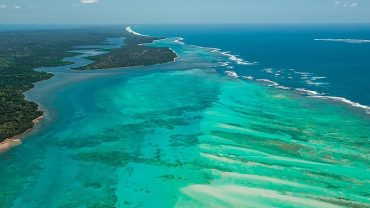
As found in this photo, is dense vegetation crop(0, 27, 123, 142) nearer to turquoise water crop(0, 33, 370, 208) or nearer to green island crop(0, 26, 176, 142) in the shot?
green island crop(0, 26, 176, 142)

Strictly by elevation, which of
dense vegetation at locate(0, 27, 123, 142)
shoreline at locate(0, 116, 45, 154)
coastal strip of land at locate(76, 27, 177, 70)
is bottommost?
shoreline at locate(0, 116, 45, 154)

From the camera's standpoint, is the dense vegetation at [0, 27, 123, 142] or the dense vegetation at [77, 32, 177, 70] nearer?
the dense vegetation at [0, 27, 123, 142]

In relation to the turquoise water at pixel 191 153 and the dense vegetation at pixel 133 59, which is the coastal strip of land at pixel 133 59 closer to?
the dense vegetation at pixel 133 59

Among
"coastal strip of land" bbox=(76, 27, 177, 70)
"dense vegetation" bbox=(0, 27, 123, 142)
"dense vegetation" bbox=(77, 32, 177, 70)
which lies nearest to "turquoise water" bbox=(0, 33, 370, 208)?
"dense vegetation" bbox=(0, 27, 123, 142)

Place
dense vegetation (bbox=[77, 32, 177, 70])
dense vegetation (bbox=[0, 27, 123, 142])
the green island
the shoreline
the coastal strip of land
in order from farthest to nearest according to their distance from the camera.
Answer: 1. dense vegetation (bbox=[77, 32, 177, 70])
2. the coastal strip of land
3. the green island
4. dense vegetation (bbox=[0, 27, 123, 142])
5. the shoreline

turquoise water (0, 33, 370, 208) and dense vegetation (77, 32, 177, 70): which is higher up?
dense vegetation (77, 32, 177, 70)

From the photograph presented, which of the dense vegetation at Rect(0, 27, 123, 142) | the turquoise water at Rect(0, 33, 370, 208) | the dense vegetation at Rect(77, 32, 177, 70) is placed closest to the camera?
the turquoise water at Rect(0, 33, 370, 208)

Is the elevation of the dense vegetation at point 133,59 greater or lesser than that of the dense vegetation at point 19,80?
greater

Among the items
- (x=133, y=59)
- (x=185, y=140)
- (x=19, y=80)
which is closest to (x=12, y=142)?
(x=185, y=140)

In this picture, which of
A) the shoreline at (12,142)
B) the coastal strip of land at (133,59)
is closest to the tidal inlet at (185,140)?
the shoreline at (12,142)
